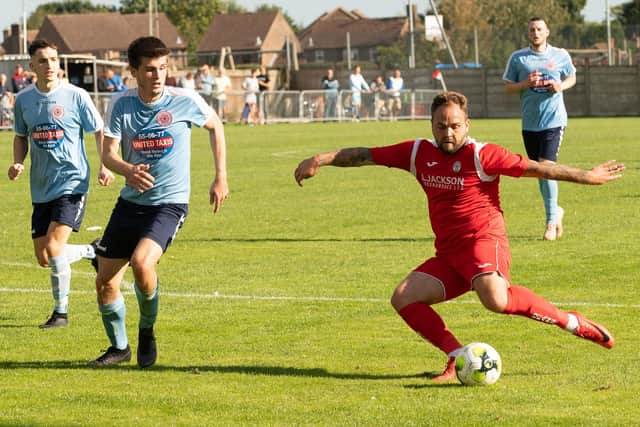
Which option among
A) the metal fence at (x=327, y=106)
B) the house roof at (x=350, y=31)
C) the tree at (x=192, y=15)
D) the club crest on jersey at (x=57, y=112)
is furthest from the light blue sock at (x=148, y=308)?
the tree at (x=192, y=15)

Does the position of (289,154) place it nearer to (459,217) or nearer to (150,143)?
(150,143)

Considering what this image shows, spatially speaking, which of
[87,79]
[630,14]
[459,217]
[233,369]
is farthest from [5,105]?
[630,14]

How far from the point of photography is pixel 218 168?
27.5 ft

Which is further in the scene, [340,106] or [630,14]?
[630,14]

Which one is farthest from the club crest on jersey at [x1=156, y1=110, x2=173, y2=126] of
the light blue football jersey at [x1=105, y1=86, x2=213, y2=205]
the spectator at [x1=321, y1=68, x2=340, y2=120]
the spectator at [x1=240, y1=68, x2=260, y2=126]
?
the spectator at [x1=321, y1=68, x2=340, y2=120]

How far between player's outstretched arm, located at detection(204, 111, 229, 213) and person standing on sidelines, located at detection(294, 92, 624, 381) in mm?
804

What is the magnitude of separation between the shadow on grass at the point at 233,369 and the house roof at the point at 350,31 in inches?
5384

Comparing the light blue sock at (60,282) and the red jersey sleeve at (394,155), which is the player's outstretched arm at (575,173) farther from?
the light blue sock at (60,282)

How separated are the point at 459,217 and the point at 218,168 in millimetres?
1660

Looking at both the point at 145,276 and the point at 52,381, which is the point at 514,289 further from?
the point at 52,381

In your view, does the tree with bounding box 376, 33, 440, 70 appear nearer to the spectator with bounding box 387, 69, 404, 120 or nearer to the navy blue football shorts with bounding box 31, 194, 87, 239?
the spectator with bounding box 387, 69, 404, 120

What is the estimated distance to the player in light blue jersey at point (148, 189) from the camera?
26.7ft

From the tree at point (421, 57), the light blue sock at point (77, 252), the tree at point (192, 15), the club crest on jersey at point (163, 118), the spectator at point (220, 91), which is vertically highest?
the tree at point (192, 15)

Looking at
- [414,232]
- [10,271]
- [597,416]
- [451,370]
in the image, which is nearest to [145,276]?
[451,370]
